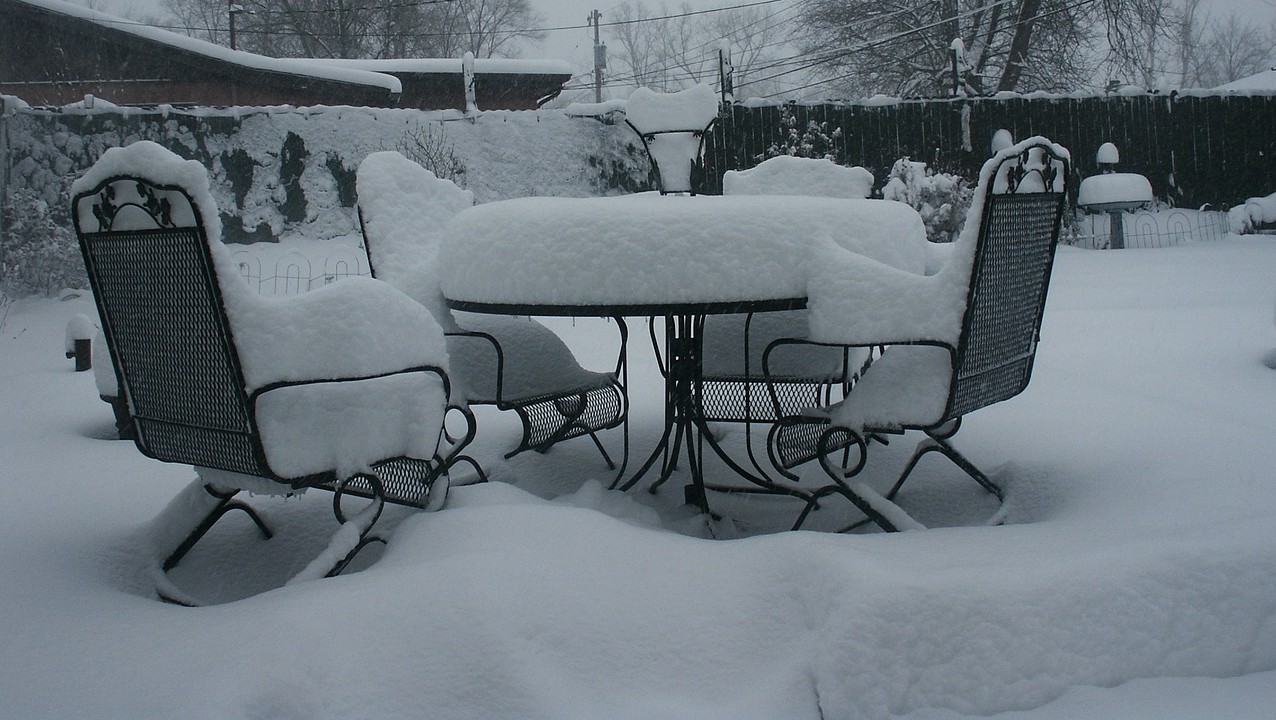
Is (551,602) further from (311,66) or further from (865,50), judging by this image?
(865,50)

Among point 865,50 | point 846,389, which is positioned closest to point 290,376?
point 846,389

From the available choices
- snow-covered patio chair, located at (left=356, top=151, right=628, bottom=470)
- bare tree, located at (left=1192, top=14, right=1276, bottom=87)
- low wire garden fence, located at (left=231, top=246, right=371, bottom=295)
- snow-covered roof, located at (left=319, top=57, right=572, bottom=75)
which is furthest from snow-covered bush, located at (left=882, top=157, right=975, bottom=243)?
bare tree, located at (left=1192, top=14, right=1276, bottom=87)

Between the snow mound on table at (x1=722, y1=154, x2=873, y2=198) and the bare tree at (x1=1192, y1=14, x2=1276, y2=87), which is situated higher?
the bare tree at (x1=1192, y1=14, x2=1276, y2=87)

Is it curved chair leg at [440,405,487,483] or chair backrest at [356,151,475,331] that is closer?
curved chair leg at [440,405,487,483]

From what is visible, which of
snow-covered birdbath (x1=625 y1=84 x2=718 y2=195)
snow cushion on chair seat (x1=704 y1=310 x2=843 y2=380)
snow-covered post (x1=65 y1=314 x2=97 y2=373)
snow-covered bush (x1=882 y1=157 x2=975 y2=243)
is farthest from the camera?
snow-covered bush (x1=882 y1=157 x2=975 y2=243)

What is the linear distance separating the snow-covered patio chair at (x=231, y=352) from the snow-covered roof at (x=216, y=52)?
36.4ft

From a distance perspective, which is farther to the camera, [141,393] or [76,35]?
[76,35]

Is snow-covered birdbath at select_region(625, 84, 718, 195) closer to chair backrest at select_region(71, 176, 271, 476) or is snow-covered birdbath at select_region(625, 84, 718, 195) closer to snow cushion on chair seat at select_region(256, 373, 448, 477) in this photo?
snow cushion on chair seat at select_region(256, 373, 448, 477)

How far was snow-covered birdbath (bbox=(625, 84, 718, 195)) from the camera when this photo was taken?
254 cm

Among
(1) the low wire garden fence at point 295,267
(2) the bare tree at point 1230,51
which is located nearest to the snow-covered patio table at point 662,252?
(1) the low wire garden fence at point 295,267

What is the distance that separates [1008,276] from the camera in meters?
1.87

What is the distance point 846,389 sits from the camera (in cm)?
248

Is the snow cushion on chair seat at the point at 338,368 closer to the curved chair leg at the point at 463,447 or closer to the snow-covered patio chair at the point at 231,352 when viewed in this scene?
the snow-covered patio chair at the point at 231,352

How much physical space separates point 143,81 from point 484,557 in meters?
12.8
